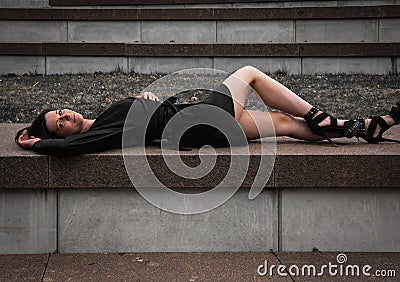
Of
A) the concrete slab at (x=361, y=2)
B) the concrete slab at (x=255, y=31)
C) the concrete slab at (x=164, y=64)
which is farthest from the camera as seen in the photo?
the concrete slab at (x=361, y=2)

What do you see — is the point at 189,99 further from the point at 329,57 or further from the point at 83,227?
the point at 83,227

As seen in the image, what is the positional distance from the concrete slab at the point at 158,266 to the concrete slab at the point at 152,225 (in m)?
0.06

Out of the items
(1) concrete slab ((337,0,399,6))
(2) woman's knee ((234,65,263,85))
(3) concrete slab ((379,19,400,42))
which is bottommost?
(2) woman's knee ((234,65,263,85))

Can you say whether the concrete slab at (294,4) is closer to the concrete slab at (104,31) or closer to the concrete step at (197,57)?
the concrete step at (197,57)

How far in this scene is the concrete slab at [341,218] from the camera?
13.3 ft

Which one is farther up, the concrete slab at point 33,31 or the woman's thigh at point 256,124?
the concrete slab at point 33,31

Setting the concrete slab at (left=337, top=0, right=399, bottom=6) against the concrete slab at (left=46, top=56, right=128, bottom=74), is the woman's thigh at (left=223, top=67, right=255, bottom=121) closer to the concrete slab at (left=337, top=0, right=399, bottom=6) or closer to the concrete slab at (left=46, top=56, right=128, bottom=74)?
the concrete slab at (left=46, top=56, right=128, bottom=74)

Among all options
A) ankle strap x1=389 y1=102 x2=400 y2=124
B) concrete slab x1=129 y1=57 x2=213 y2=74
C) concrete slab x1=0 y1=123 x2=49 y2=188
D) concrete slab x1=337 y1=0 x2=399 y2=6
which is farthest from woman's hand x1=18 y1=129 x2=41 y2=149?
concrete slab x1=337 y1=0 x2=399 y2=6

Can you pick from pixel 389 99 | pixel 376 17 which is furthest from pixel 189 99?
pixel 376 17

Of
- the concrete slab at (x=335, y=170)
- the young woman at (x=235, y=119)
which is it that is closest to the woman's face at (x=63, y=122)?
the young woman at (x=235, y=119)

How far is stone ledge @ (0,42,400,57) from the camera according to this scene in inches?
400

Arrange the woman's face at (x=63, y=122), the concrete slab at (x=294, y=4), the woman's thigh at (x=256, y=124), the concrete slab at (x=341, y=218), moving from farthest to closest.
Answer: the concrete slab at (x=294, y=4), the woman's thigh at (x=256, y=124), the woman's face at (x=63, y=122), the concrete slab at (x=341, y=218)

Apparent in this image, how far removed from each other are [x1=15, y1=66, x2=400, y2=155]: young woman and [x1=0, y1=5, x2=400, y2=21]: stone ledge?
6515 millimetres

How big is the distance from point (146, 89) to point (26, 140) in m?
4.23
